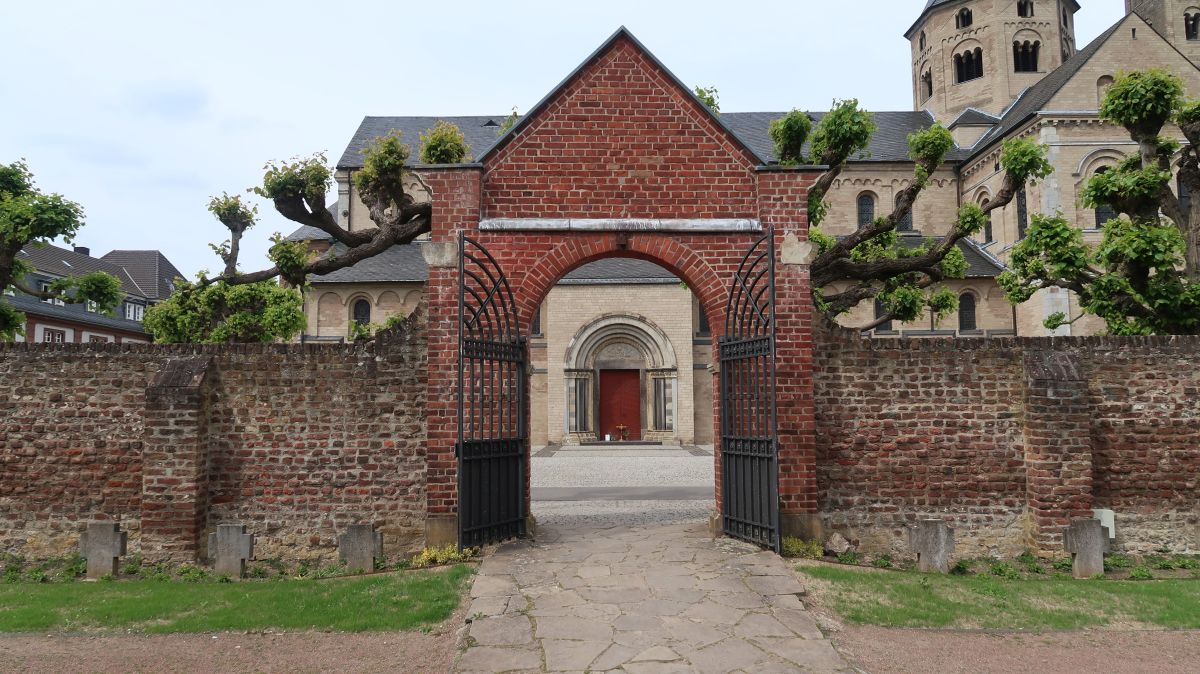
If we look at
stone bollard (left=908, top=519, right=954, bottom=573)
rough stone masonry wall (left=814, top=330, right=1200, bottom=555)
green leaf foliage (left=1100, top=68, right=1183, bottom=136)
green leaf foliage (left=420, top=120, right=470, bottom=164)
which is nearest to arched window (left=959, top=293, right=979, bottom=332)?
green leaf foliage (left=1100, top=68, right=1183, bottom=136)

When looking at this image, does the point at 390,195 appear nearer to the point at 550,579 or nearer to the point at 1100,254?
the point at 550,579

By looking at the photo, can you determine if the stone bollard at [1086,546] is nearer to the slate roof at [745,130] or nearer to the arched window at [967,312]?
the arched window at [967,312]

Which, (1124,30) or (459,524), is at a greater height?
(1124,30)

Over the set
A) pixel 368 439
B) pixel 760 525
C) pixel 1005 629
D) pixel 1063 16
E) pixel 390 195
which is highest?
pixel 1063 16

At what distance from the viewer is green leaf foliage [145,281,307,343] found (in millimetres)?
17828

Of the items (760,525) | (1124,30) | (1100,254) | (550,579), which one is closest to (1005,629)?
(760,525)

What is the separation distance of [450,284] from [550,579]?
11.5ft

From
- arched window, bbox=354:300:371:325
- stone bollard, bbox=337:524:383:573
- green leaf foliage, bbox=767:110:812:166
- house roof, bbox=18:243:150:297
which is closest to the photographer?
stone bollard, bbox=337:524:383:573

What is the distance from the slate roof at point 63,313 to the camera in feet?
109

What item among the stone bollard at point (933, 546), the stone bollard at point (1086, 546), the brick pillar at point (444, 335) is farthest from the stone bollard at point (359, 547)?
the stone bollard at point (1086, 546)

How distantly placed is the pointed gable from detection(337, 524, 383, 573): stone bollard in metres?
3.87

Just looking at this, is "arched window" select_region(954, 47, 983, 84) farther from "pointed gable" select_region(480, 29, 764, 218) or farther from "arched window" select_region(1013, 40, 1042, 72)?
"pointed gable" select_region(480, 29, 764, 218)

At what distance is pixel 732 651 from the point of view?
17.0ft

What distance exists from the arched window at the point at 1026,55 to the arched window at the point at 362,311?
29181 millimetres
